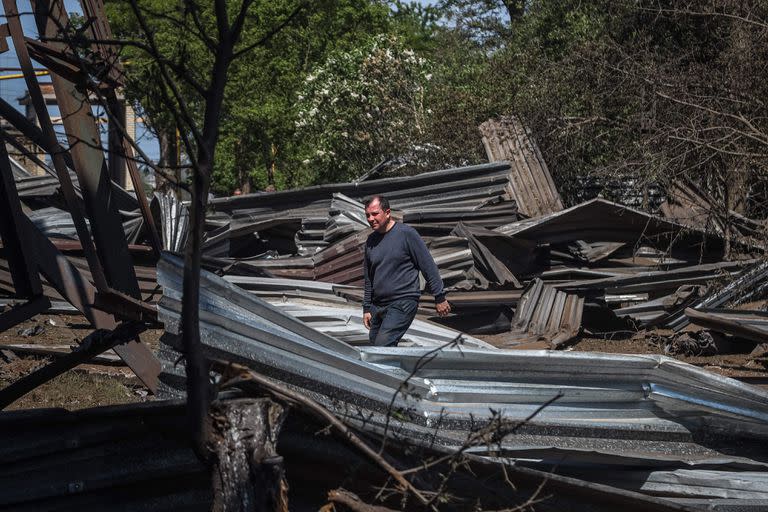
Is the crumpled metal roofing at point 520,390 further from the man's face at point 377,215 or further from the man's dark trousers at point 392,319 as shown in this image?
the man's face at point 377,215

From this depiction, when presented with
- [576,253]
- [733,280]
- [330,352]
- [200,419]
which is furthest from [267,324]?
[576,253]

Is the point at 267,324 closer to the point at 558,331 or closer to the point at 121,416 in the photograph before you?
the point at 121,416

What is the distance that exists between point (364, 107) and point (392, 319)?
10853 mm

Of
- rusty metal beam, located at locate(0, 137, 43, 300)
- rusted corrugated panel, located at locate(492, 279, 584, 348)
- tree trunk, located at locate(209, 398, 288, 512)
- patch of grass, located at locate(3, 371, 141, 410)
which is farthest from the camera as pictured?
rusted corrugated panel, located at locate(492, 279, 584, 348)

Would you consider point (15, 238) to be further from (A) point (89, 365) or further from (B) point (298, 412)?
(A) point (89, 365)

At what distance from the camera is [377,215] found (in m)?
7.07

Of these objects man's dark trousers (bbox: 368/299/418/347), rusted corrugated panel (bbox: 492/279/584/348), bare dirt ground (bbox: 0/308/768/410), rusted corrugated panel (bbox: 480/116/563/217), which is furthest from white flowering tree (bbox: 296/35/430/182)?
man's dark trousers (bbox: 368/299/418/347)

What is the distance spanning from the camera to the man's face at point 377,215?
23.1 feet

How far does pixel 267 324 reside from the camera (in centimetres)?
431

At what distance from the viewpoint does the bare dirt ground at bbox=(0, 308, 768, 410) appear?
711cm

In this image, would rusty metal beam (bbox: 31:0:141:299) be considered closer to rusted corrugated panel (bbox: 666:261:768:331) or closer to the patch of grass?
the patch of grass

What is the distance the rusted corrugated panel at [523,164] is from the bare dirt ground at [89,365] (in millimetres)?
2581

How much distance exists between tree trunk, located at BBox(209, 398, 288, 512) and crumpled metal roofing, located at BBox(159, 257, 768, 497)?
0.77 m

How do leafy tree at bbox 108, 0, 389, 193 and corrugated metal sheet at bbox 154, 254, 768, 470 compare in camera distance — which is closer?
corrugated metal sheet at bbox 154, 254, 768, 470
